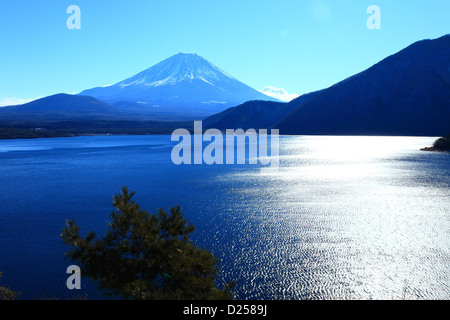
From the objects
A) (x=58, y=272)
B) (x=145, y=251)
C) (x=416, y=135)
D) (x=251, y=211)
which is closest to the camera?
(x=145, y=251)

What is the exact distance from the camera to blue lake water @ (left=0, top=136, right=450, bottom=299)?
20.0m

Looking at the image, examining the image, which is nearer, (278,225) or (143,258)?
(143,258)

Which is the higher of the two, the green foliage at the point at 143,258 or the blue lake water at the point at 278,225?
the green foliage at the point at 143,258

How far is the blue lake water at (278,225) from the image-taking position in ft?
65.7

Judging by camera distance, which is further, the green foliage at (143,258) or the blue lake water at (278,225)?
the blue lake water at (278,225)

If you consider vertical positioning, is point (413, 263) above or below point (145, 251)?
below

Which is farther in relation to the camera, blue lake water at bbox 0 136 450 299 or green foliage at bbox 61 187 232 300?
blue lake water at bbox 0 136 450 299

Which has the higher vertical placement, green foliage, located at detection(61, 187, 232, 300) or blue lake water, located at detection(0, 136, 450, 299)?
green foliage, located at detection(61, 187, 232, 300)

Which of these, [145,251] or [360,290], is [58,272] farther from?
[360,290]

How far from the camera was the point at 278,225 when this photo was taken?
3070 cm

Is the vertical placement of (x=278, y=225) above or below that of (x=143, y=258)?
below

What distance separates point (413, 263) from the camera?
22.7 metres

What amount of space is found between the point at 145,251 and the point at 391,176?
54524mm
